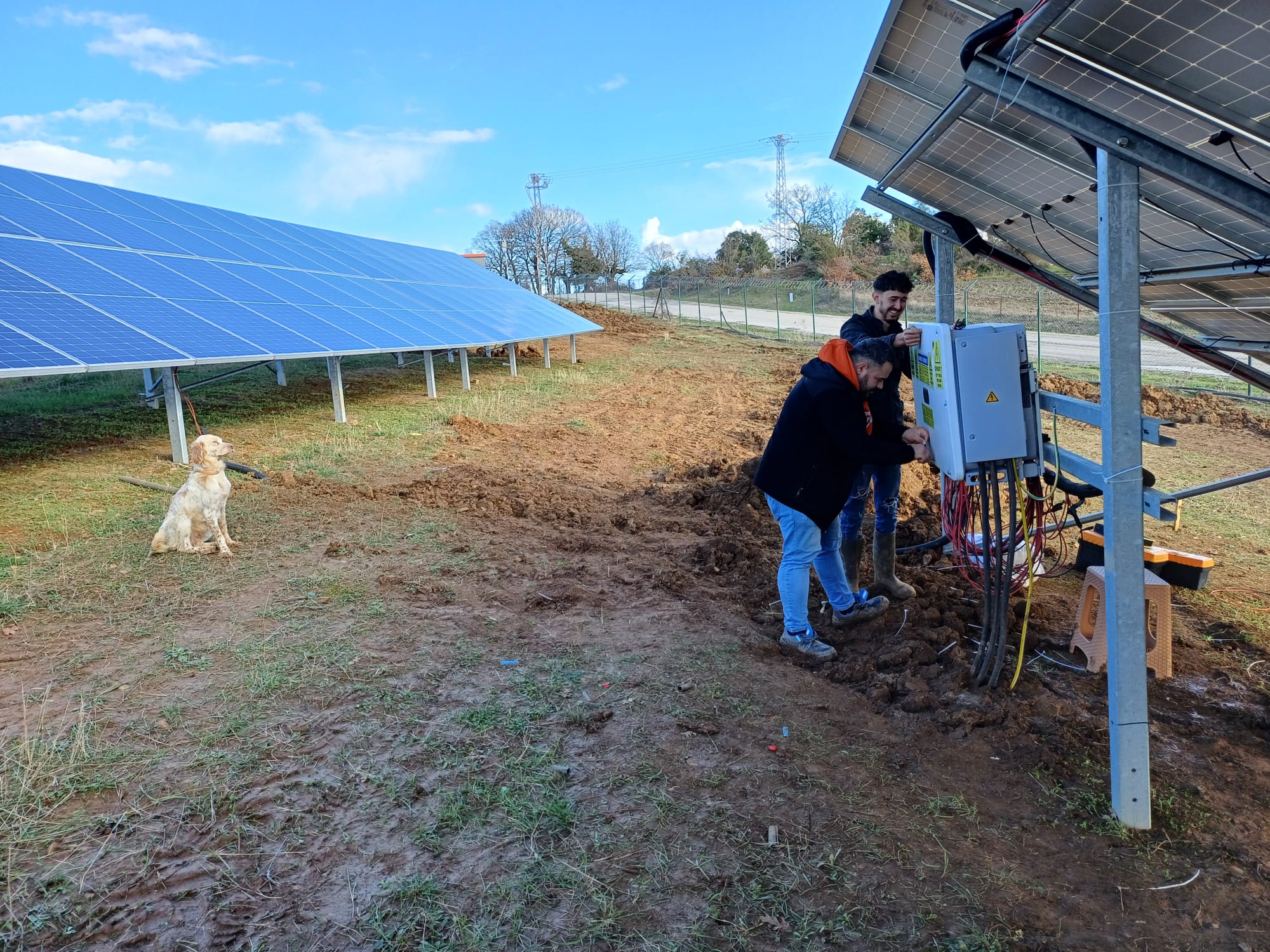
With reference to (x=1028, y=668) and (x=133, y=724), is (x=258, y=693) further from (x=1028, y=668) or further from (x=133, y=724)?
(x=1028, y=668)

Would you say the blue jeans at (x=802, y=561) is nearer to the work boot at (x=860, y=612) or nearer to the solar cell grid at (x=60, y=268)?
the work boot at (x=860, y=612)

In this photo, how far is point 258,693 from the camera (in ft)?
11.7

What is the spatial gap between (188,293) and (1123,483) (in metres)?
10.5

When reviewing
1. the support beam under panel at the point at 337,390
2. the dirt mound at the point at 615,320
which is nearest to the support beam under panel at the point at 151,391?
the support beam under panel at the point at 337,390

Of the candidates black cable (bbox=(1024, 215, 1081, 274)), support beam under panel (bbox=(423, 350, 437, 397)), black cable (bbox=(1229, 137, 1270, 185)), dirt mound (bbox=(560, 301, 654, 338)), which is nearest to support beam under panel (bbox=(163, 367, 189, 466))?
support beam under panel (bbox=(423, 350, 437, 397))

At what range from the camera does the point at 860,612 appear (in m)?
4.27

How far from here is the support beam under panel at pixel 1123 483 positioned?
2.45m

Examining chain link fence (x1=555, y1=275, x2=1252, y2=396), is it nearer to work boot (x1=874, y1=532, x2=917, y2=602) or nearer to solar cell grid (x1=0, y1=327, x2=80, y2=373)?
work boot (x1=874, y1=532, x2=917, y2=602)

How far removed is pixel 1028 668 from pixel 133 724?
13.8 ft

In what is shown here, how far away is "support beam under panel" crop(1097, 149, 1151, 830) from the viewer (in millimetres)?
2447

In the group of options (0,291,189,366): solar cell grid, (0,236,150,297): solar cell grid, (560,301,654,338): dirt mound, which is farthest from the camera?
(560,301,654,338): dirt mound

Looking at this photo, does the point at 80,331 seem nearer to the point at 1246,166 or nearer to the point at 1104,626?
the point at 1104,626

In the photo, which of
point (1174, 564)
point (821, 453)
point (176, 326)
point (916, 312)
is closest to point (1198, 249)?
point (1174, 564)

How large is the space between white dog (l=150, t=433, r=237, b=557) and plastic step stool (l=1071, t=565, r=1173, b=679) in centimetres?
553
